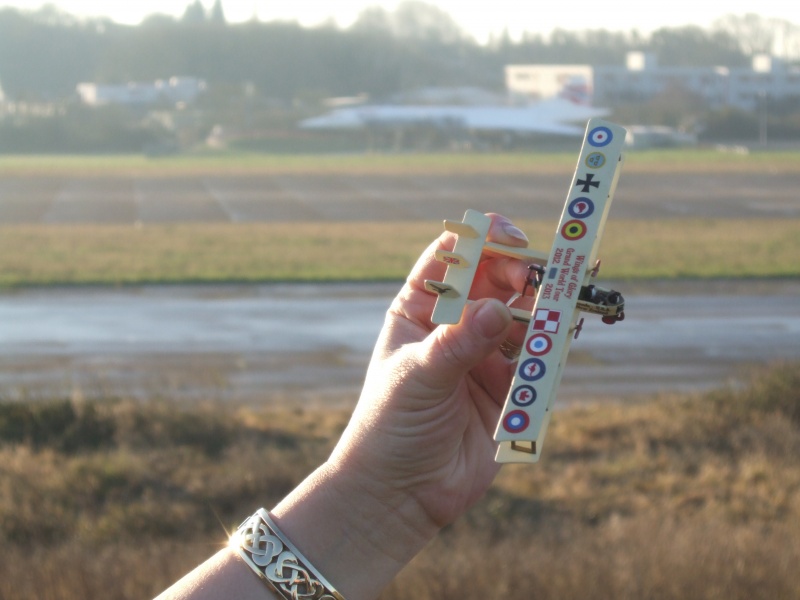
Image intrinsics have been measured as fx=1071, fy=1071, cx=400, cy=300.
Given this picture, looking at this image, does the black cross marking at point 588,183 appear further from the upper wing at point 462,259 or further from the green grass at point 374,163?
the green grass at point 374,163

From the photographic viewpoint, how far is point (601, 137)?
1955 millimetres

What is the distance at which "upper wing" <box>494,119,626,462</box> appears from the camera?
1.84 meters

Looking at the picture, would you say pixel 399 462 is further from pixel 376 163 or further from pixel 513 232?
pixel 376 163

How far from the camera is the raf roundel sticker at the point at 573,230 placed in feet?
6.34

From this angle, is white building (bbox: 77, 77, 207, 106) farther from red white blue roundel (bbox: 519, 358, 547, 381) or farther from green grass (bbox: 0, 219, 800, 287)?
red white blue roundel (bbox: 519, 358, 547, 381)

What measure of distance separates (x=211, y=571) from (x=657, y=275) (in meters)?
22.2

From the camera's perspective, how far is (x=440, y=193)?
49469 mm

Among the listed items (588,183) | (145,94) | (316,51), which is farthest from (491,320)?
(316,51)

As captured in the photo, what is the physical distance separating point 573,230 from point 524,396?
1.05 feet

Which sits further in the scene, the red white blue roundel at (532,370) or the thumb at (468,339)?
the thumb at (468,339)

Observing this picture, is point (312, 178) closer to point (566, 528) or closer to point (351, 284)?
point (351, 284)

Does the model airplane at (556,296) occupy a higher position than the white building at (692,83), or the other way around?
the model airplane at (556,296)

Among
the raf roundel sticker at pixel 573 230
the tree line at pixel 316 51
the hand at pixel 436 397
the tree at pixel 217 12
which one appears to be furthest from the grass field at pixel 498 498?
the tree at pixel 217 12

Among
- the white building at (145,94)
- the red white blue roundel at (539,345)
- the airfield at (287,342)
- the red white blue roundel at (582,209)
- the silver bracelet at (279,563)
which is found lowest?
the white building at (145,94)
